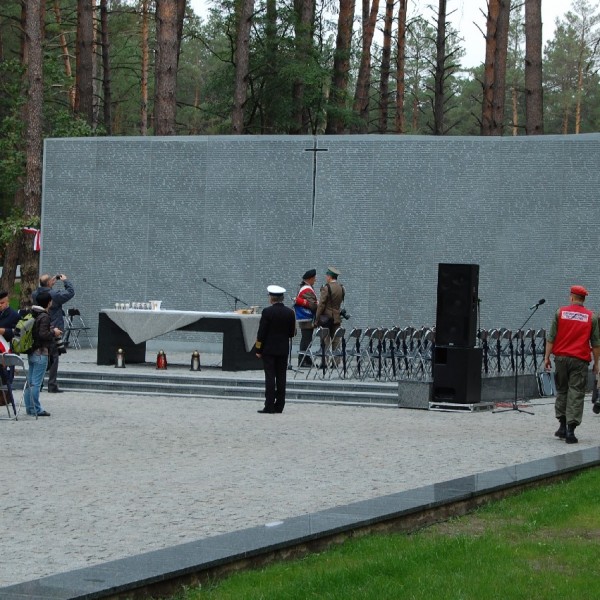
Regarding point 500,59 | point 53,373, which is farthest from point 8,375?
point 500,59

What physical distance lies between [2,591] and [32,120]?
25331 mm

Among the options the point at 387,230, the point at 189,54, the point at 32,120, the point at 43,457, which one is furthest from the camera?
the point at 189,54

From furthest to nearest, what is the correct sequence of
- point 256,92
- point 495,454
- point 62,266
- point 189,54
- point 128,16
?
point 189,54, point 128,16, point 256,92, point 62,266, point 495,454

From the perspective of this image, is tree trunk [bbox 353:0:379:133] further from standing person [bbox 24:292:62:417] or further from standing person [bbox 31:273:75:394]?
standing person [bbox 24:292:62:417]

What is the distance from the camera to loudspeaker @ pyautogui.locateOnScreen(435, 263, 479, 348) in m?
18.0

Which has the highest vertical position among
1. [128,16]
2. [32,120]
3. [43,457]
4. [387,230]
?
[128,16]

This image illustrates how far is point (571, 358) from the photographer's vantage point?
1419cm

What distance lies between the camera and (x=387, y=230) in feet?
81.6

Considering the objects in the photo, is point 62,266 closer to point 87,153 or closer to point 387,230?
point 87,153

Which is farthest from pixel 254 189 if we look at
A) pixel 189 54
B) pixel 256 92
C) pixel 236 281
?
pixel 189 54

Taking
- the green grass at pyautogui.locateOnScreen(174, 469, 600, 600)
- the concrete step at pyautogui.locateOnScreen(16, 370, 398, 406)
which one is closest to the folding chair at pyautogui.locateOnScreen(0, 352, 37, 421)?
the concrete step at pyautogui.locateOnScreen(16, 370, 398, 406)

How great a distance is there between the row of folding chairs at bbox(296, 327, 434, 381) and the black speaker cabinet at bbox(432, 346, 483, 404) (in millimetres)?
Answer: 1521

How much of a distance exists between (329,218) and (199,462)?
13728 mm

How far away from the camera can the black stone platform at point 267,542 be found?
20.5 feet
